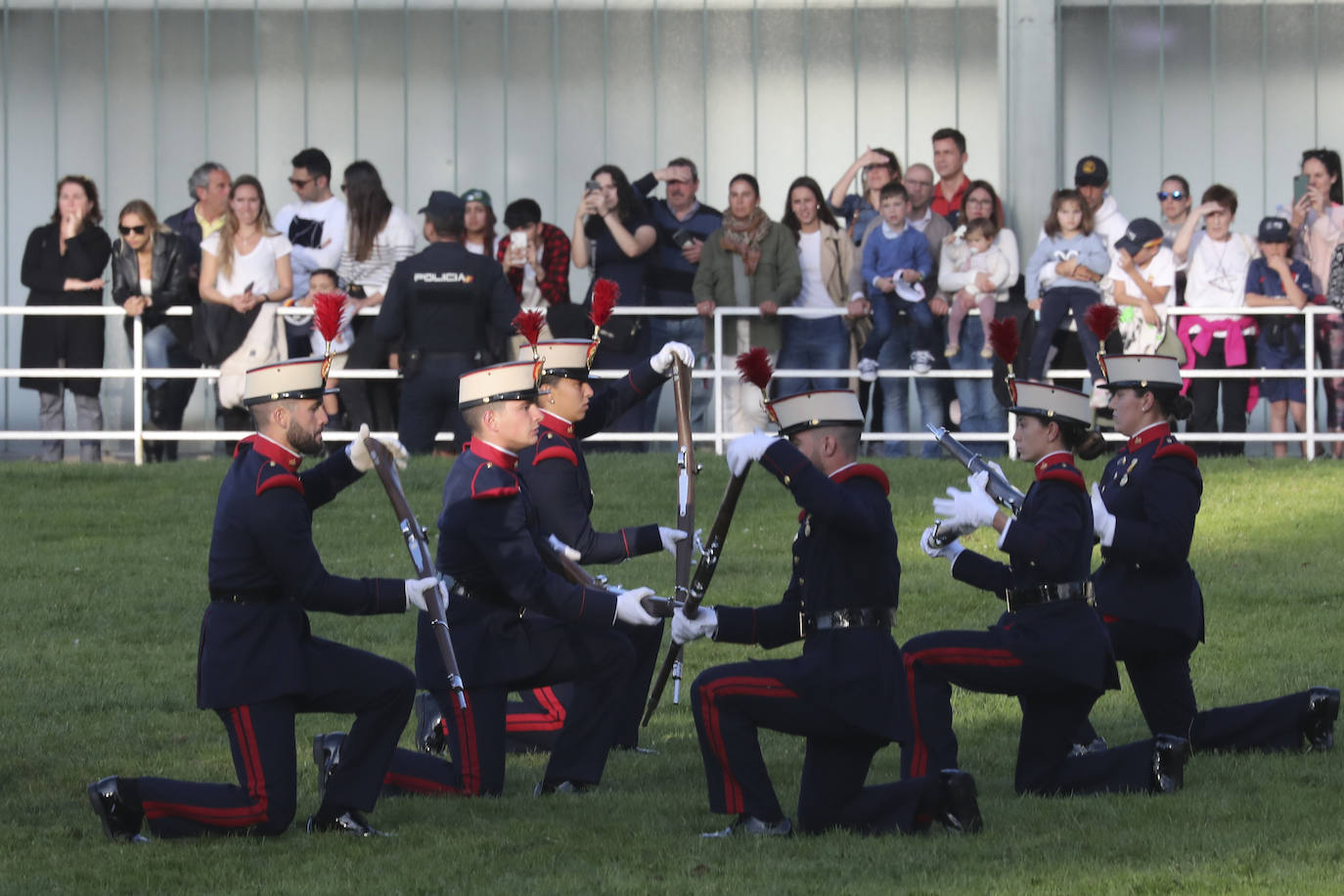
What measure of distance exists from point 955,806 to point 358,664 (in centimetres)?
201

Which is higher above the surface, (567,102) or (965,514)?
(567,102)

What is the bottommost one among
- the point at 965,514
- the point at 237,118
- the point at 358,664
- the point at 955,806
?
the point at 955,806

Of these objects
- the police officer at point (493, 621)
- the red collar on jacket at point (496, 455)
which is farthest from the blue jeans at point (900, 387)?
the red collar on jacket at point (496, 455)

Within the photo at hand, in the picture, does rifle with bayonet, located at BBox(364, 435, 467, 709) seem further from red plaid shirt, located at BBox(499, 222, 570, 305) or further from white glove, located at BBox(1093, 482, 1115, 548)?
red plaid shirt, located at BBox(499, 222, 570, 305)

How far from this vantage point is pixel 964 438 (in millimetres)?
14969

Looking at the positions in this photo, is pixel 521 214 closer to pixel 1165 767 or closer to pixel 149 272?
pixel 149 272

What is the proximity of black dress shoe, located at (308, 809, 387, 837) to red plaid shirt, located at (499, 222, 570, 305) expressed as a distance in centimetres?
797

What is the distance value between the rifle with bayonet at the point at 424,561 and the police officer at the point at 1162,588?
2.44 m

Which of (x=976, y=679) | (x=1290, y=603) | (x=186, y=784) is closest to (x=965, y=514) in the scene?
(x=976, y=679)

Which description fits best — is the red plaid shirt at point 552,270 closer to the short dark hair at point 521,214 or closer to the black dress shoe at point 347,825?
the short dark hair at point 521,214

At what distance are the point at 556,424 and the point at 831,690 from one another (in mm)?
2235

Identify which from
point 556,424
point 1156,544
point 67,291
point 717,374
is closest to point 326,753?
point 556,424

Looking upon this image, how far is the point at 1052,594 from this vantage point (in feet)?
25.3

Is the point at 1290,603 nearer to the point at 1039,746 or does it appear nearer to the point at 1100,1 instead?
the point at 1039,746
